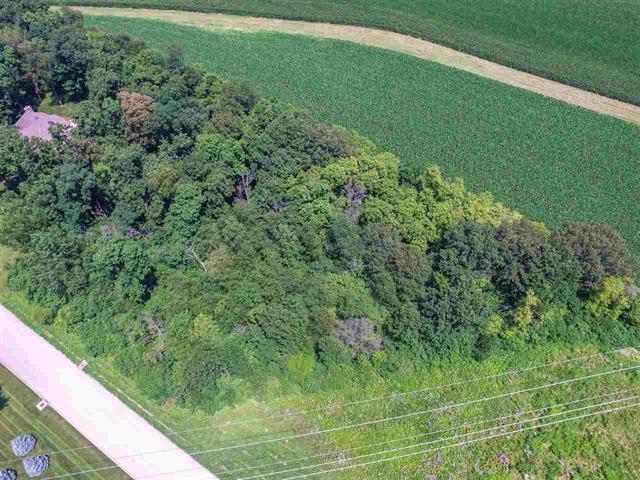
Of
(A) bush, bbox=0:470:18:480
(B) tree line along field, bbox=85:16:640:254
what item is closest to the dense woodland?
(B) tree line along field, bbox=85:16:640:254

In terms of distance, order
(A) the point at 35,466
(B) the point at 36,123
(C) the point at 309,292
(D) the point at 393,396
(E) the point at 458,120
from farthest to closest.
A: (E) the point at 458,120 < (B) the point at 36,123 < (C) the point at 309,292 < (D) the point at 393,396 < (A) the point at 35,466

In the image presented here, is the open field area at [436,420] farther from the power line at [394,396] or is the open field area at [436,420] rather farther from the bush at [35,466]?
the bush at [35,466]

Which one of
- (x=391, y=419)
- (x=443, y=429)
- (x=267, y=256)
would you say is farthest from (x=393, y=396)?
(x=267, y=256)

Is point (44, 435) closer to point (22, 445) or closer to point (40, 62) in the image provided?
point (22, 445)

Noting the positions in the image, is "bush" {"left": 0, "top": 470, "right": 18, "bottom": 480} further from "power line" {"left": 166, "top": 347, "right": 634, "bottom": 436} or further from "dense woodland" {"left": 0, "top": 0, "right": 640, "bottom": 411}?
"power line" {"left": 166, "top": 347, "right": 634, "bottom": 436}

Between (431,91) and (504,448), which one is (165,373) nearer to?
(504,448)

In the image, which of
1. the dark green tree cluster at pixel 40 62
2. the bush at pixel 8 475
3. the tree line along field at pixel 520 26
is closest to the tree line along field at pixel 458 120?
the tree line along field at pixel 520 26

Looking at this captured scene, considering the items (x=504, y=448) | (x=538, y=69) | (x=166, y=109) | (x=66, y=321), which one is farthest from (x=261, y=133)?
(x=538, y=69)
